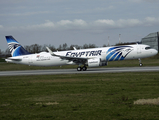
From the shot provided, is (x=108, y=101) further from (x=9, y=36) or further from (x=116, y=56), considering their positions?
(x=9, y=36)

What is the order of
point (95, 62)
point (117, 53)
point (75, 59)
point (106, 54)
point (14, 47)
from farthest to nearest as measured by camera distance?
point (14, 47) → point (75, 59) → point (106, 54) → point (117, 53) → point (95, 62)

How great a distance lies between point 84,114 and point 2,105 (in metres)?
5.05

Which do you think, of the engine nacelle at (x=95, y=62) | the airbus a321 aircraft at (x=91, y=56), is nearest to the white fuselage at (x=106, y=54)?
the airbus a321 aircraft at (x=91, y=56)

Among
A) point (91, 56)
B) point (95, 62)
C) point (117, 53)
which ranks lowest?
point (95, 62)

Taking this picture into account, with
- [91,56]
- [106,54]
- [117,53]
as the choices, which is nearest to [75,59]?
[91,56]

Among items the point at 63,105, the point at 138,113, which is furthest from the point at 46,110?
the point at 138,113

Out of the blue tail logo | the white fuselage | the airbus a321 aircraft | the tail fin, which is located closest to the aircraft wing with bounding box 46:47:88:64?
the airbus a321 aircraft

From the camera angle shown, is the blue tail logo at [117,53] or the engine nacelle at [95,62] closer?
the engine nacelle at [95,62]

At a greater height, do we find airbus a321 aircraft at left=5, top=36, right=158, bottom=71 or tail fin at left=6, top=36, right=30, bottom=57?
tail fin at left=6, top=36, right=30, bottom=57

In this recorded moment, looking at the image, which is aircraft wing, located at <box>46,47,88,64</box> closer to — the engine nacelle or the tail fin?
the engine nacelle

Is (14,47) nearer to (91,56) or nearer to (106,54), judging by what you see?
(91,56)

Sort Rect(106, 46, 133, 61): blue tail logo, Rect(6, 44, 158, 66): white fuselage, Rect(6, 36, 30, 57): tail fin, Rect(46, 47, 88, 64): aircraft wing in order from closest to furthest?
1. Rect(46, 47, 88, 64): aircraft wing
2. Rect(106, 46, 133, 61): blue tail logo
3. Rect(6, 44, 158, 66): white fuselage
4. Rect(6, 36, 30, 57): tail fin

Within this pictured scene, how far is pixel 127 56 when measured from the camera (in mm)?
36406

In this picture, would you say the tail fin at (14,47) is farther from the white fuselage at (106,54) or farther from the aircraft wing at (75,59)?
the aircraft wing at (75,59)
